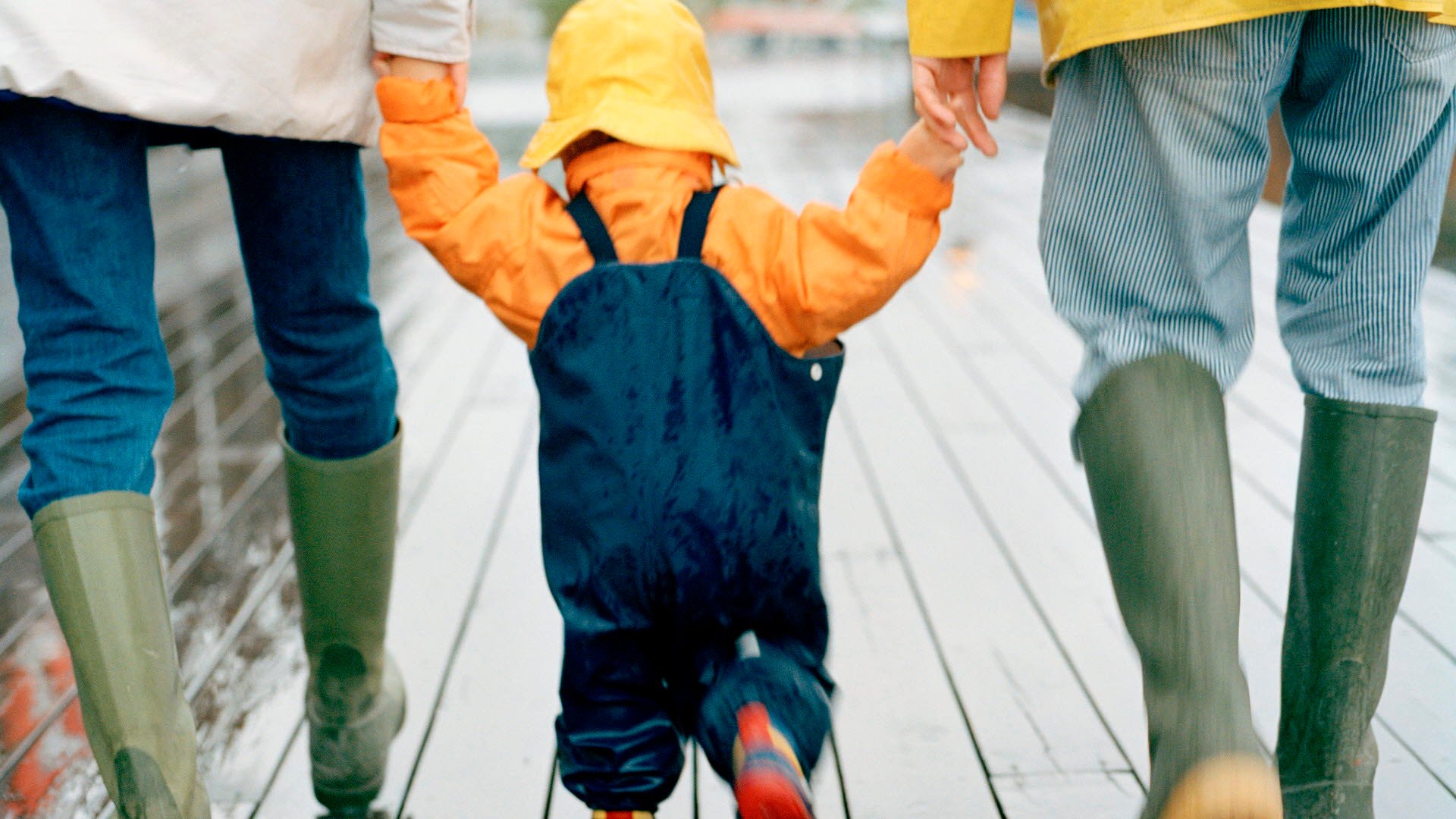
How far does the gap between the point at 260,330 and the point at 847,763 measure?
708 millimetres

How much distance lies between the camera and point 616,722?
1.18 m

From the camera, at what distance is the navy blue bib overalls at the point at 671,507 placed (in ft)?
3.68

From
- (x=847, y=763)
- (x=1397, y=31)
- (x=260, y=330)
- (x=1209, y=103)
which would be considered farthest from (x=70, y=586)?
(x=1397, y=31)

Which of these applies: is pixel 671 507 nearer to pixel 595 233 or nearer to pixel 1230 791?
pixel 595 233

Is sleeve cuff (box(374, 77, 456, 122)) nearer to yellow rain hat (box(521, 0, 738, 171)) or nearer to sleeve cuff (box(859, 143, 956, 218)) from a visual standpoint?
yellow rain hat (box(521, 0, 738, 171))

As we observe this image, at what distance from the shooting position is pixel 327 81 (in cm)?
119

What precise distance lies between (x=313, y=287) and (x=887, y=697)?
0.75 metres

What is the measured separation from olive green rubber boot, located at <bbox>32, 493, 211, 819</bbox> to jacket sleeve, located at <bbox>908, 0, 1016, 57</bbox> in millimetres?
686

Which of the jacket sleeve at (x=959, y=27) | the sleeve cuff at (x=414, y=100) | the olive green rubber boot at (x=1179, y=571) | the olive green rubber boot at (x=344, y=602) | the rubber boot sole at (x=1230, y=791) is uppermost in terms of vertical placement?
the jacket sleeve at (x=959, y=27)

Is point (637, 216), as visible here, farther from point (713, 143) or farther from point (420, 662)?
point (420, 662)

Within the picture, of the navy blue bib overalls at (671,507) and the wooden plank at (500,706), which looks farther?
the wooden plank at (500,706)

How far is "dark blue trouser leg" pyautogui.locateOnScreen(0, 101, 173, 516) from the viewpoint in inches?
41.3

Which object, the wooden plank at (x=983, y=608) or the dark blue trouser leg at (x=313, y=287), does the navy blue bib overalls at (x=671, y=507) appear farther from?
the wooden plank at (x=983, y=608)

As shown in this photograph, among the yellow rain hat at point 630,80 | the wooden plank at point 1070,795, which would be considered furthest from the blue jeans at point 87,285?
the wooden plank at point 1070,795
